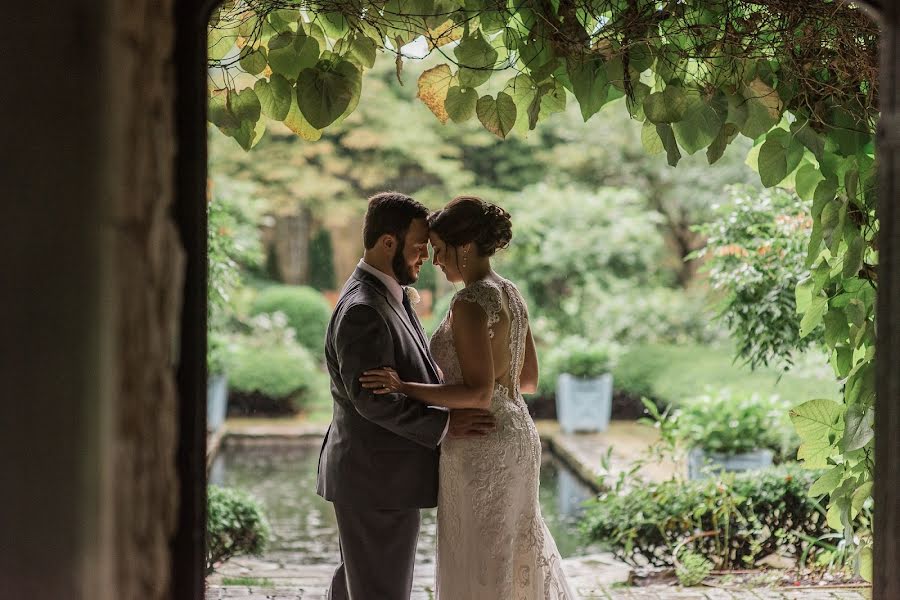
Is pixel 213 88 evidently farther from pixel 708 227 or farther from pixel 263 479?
pixel 263 479

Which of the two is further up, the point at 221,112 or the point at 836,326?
the point at 221,112

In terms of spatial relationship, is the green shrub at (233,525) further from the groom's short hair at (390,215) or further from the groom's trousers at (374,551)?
the groom's short hair at (390,215)

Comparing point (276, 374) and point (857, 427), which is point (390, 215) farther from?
point (276, 374)

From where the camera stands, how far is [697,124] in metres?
2.87

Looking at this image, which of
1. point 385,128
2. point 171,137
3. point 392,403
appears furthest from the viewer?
point 385,128

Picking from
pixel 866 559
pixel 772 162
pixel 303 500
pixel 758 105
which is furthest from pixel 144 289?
pixel 303 500

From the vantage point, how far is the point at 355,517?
277cm

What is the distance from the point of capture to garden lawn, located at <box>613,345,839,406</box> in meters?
9.49

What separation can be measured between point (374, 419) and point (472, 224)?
0.67 metres

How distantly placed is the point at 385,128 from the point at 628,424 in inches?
211

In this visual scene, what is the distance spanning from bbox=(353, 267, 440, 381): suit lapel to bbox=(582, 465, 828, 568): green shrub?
2035 millimetres

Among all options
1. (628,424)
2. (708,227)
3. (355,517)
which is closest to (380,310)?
(355,517)

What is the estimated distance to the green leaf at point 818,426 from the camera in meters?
3.18

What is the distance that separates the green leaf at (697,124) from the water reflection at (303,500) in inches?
136
